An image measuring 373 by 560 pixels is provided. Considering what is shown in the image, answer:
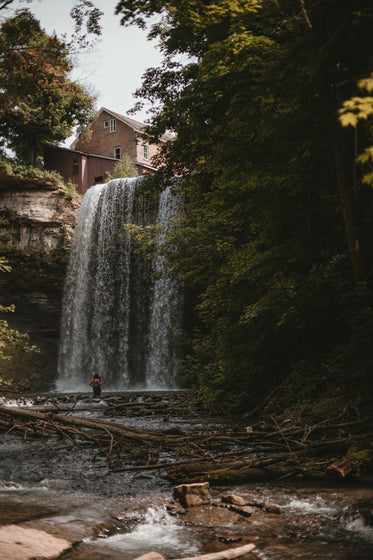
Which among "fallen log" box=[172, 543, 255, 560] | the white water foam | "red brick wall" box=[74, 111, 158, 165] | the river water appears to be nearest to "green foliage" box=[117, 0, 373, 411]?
the river water

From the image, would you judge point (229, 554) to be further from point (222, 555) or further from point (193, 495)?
point (193, 495)

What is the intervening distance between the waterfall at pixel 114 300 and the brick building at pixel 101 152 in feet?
25.3

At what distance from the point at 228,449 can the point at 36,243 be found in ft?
80.0

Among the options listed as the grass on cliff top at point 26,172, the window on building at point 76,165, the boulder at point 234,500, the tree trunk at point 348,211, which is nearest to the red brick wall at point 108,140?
the window on building at point 76,165

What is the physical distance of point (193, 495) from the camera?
4453 millimetres

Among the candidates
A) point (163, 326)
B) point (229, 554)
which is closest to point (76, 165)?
point (163, 326)

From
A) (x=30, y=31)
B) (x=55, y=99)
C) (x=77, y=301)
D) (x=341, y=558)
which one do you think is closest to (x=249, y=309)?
(x=341, y=558)

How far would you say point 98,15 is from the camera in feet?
44.7

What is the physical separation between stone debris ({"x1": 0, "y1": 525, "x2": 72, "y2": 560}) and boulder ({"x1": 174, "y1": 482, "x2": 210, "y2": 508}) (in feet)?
4.17

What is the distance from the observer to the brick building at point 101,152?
125 feet

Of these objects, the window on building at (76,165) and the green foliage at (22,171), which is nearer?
the green foliage at (22,171)

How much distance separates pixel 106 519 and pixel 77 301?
2603 cm

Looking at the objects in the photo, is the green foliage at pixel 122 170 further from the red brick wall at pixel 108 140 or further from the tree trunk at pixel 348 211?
the tree trunk at pixel 348 211

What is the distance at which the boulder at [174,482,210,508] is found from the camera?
441 centimetres
